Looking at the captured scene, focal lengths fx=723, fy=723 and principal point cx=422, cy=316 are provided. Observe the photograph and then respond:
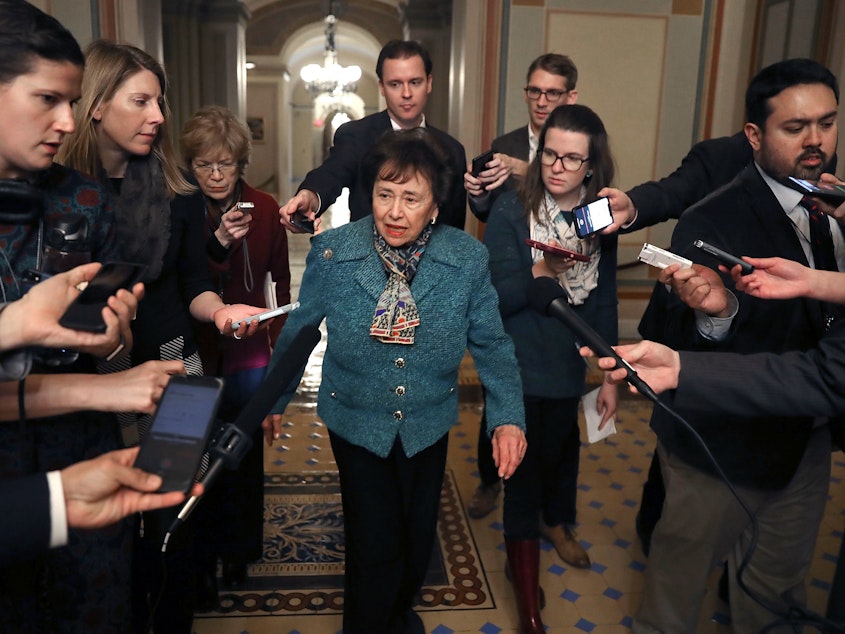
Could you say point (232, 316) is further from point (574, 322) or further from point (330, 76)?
point (330, 76)

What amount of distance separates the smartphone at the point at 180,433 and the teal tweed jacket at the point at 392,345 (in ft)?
2.29

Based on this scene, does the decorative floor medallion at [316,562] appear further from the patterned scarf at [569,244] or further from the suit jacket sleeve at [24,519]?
the suit jacket sleeve at [24,519]

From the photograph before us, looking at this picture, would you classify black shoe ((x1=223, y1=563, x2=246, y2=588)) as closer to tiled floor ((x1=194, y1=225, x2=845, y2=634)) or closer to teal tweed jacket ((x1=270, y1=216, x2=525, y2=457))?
tiled floor ((x1=194, y1=225, x2=845, y2=634))

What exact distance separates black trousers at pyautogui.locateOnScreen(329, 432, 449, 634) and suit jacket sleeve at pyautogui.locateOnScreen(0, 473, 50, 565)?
997 millimetres

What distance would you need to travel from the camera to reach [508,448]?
2.01 meters

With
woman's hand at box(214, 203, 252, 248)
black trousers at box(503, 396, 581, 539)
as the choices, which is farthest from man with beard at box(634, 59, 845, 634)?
woman's hand at box(214, 203, 252, 248)

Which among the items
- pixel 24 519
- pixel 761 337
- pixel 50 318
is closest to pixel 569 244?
pixel 761 337

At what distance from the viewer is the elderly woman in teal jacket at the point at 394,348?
6.48 ft

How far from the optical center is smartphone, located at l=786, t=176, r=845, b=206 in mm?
1653

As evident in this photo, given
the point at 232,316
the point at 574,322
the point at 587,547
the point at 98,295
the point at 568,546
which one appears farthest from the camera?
the point at 587,547

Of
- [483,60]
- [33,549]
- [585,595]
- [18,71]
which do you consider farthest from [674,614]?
[483,60]

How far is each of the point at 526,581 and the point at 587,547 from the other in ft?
2.26

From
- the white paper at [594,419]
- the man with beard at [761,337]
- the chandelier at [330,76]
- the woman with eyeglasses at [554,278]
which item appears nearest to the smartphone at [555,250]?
A: the woman with eyeglasses at [554,278]

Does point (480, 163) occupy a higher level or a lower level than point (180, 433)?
higher
